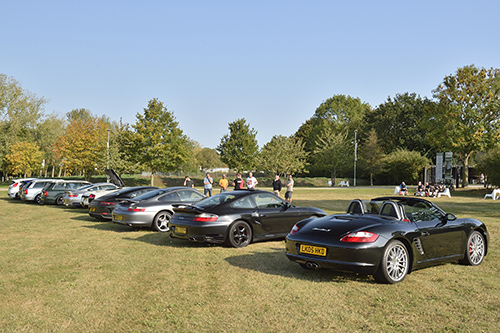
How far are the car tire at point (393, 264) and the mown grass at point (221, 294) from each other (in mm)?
165


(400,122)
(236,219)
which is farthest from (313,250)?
(400,122)

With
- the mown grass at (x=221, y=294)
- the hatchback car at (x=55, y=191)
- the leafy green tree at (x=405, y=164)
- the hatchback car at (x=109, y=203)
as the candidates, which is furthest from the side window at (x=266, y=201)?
the leafy green tree at (x=405, y=164)

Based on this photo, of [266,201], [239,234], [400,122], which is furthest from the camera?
[400,122]

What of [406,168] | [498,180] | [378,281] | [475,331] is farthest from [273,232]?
[406,168]

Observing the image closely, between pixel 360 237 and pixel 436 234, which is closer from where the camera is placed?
pixel 360 237

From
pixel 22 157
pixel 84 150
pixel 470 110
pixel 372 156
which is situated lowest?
pixel 22 157

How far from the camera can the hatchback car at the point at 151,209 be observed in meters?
12.3

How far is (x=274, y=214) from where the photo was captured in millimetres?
Result: 10453

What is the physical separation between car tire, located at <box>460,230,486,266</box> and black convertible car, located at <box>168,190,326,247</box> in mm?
4011

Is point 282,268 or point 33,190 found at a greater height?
point 33,190

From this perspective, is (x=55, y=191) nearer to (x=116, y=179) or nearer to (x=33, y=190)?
(x=33, y=190)

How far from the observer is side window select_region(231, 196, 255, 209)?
1004cm

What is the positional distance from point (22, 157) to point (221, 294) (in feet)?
196

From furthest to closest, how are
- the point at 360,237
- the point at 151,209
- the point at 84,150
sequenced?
the point at 84,150
the point at 151,209
the point at 360,237
